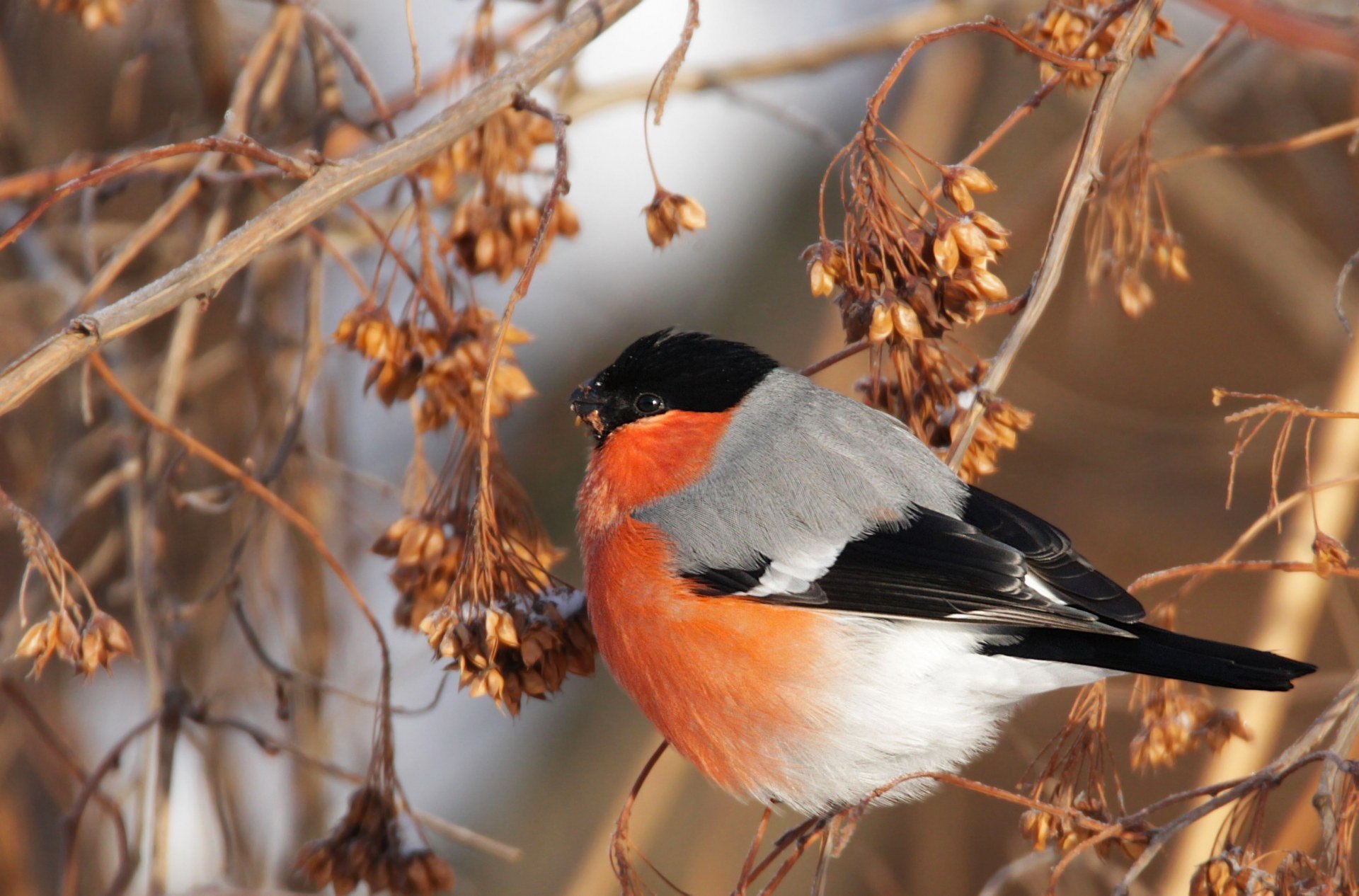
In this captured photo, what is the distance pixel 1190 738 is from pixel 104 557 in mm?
2525

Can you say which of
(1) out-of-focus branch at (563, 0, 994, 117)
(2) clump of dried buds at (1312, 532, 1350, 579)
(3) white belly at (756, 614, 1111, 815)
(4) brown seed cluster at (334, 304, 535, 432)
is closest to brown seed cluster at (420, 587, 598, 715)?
(4) brown seed cluster at (334, 304, 535, 432)

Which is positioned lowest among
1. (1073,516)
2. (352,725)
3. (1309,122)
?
(1073,516)

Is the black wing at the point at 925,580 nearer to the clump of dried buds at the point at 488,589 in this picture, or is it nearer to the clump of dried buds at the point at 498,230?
the clump of dried buds at the point at 488,589

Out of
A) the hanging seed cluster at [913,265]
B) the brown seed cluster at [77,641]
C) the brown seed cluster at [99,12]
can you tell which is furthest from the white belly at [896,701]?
the brown seed cluster at [99,12]

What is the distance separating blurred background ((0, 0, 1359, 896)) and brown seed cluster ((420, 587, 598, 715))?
72cm

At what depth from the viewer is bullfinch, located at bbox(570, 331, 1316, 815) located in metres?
2.12

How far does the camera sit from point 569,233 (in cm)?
222

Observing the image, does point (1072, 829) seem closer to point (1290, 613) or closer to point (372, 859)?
point (1290, 613)

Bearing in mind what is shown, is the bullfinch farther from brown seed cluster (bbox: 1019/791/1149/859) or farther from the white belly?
brown seed cluster (bbox: 1019/791/1149/859)

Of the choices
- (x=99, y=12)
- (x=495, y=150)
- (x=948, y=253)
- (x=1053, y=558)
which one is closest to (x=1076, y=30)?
(x=948, y=253)

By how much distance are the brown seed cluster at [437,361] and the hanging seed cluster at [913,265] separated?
0.59m

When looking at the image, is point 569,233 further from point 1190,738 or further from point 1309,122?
point 1309,122

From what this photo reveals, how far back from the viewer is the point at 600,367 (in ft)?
17.2

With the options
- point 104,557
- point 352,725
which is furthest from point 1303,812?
point 104,557
